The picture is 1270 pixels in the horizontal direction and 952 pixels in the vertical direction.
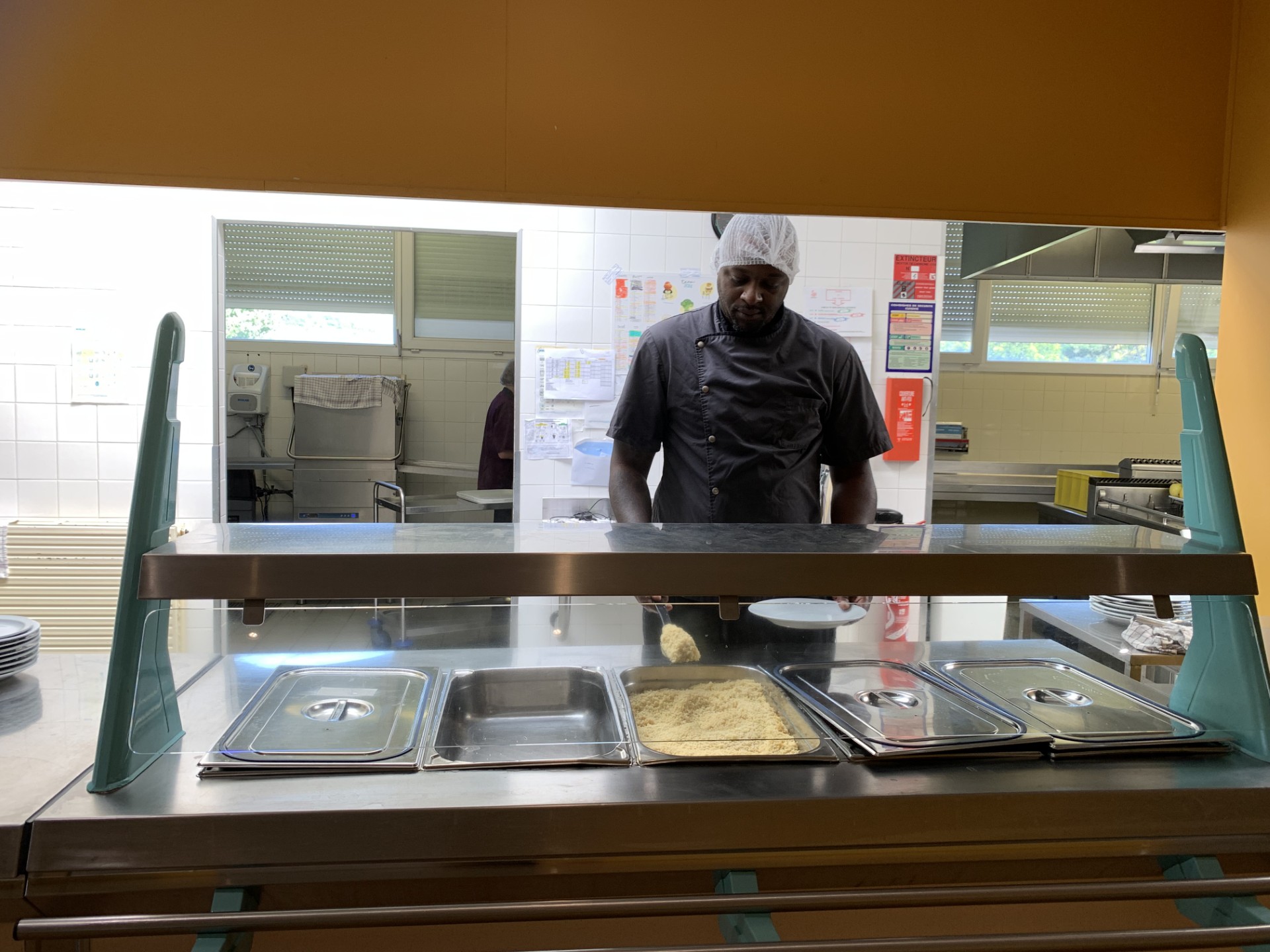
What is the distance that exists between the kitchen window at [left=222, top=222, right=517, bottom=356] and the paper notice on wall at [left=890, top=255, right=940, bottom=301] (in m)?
3.73

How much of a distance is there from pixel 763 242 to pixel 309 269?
19.4 feet

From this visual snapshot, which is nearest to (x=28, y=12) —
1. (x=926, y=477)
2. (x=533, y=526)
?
(x=533, y=526)

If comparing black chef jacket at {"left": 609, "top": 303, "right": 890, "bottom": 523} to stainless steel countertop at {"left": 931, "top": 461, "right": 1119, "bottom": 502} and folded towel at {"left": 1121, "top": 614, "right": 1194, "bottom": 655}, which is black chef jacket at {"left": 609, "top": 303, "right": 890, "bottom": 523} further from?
stainless steel countertop at {"left": 931, "top": 461, "right": 1119, "bottom": 502}

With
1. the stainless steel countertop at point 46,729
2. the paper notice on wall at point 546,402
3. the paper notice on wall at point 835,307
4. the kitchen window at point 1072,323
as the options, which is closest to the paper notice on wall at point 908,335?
the paper notice on wall at point 835,307

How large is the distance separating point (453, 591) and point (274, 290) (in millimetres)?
7067

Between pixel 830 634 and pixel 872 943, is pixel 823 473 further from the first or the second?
pixel 872 943

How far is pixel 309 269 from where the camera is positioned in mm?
7469

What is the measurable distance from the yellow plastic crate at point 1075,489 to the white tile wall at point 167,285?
75.8 inches

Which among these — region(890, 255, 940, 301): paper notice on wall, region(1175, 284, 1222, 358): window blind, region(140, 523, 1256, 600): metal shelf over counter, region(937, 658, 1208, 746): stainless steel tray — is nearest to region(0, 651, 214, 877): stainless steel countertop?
region(140, 523, 1256, 600): metal shelf over counter

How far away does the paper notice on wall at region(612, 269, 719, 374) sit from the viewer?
4.33 m

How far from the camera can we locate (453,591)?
1.13m

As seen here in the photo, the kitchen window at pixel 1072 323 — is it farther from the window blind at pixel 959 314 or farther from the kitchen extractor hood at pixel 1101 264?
the kitchen extractor hood at pixel 1101 264

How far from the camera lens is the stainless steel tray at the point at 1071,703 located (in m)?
1.39

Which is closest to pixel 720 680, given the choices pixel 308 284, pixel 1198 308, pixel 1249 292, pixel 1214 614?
pixel 1214 614
